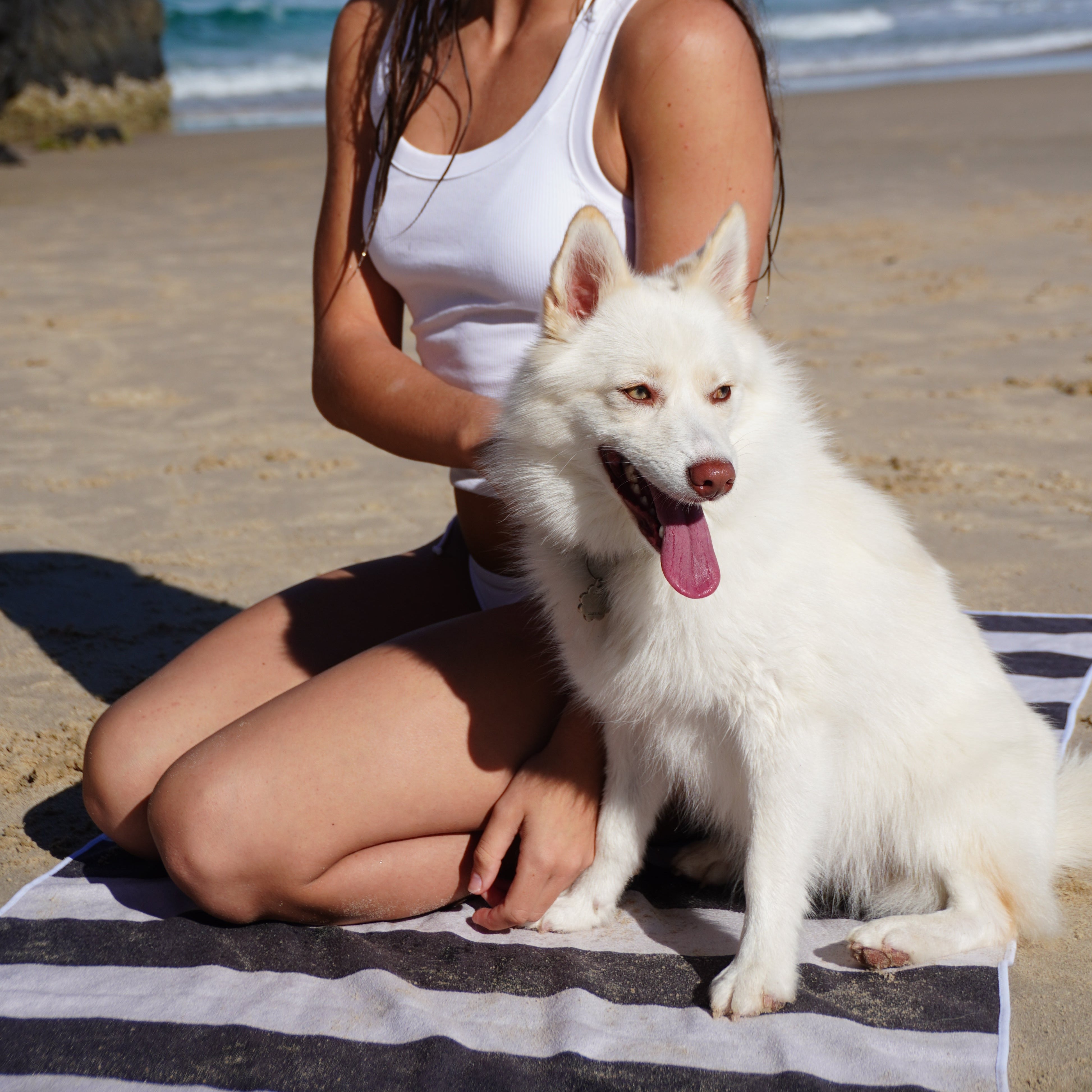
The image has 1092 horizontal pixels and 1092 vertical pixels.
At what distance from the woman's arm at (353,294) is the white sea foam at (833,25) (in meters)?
27.0

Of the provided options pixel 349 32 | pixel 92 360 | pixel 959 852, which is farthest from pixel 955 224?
pixel 959 852

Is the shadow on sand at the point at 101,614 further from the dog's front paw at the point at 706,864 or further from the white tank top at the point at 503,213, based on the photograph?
the dog's front paw at the point at 706,864

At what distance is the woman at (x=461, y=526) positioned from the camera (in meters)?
2.02

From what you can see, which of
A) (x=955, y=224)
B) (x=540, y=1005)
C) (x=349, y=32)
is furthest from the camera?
(x=955, y=224)

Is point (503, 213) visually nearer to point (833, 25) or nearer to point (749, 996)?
point (749, 996)

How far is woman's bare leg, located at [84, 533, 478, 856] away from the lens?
226cm

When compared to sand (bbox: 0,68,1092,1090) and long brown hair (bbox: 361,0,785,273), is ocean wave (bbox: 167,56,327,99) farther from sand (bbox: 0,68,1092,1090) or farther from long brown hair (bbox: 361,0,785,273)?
long brown hair (bbox: 361,0,785,273)

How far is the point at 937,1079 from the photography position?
165cm

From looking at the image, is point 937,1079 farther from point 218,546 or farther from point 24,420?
point 24,420

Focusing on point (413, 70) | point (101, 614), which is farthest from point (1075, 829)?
point (101, 614)

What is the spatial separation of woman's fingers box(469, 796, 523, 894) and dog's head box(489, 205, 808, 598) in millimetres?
508

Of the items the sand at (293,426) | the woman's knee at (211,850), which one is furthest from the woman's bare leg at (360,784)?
the sand at (293,426)

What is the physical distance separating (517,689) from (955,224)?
23.8ft

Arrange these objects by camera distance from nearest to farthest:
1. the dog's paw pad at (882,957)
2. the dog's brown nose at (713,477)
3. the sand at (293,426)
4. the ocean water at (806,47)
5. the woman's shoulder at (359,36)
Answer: the dog's brown nose at (713,477) → the dog's paw pad at (882,957) → the woman's shoulder at (359,36) → the sand at (293,426) → the ocean water at (806,47)
